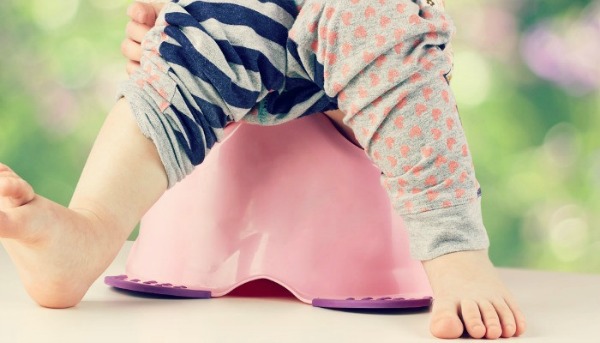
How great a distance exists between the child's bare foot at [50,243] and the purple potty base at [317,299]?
142mm

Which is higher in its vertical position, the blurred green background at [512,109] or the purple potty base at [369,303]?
the purple potty base at [369,303]

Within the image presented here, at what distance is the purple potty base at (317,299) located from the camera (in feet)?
3.62

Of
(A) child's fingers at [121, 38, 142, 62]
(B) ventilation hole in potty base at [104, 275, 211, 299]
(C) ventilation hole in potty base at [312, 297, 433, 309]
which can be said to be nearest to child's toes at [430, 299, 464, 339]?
(C) ventilation hole in potty base at [312, 297, 433, 309]

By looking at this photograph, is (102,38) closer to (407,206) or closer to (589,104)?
(589,104)

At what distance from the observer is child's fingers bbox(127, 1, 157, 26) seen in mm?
1357

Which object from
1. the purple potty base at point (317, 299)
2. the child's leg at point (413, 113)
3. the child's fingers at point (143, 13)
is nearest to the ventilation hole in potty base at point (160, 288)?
the purple potty base at point (317, 299)

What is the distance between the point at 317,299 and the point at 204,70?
291 mm

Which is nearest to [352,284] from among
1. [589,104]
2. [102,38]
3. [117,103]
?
[117,103]

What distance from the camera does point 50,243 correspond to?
3.08ft

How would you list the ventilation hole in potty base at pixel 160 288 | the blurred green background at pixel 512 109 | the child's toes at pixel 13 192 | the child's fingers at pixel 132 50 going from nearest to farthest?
the child's toes at pixel 13 192
the ventilation hole in potty base at pixel 160 288
the child's fingers at pixel 132 50
the blurred green background at pixel 512 109

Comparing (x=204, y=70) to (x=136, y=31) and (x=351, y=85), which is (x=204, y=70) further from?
(x=136, y=31)

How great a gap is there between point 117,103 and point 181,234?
0.71ft

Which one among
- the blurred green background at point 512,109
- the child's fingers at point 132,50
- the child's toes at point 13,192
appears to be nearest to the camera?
the child's toes at point 13,192

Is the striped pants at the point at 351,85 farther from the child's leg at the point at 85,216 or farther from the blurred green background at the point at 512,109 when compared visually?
the blurred green background at the point at 512,109
